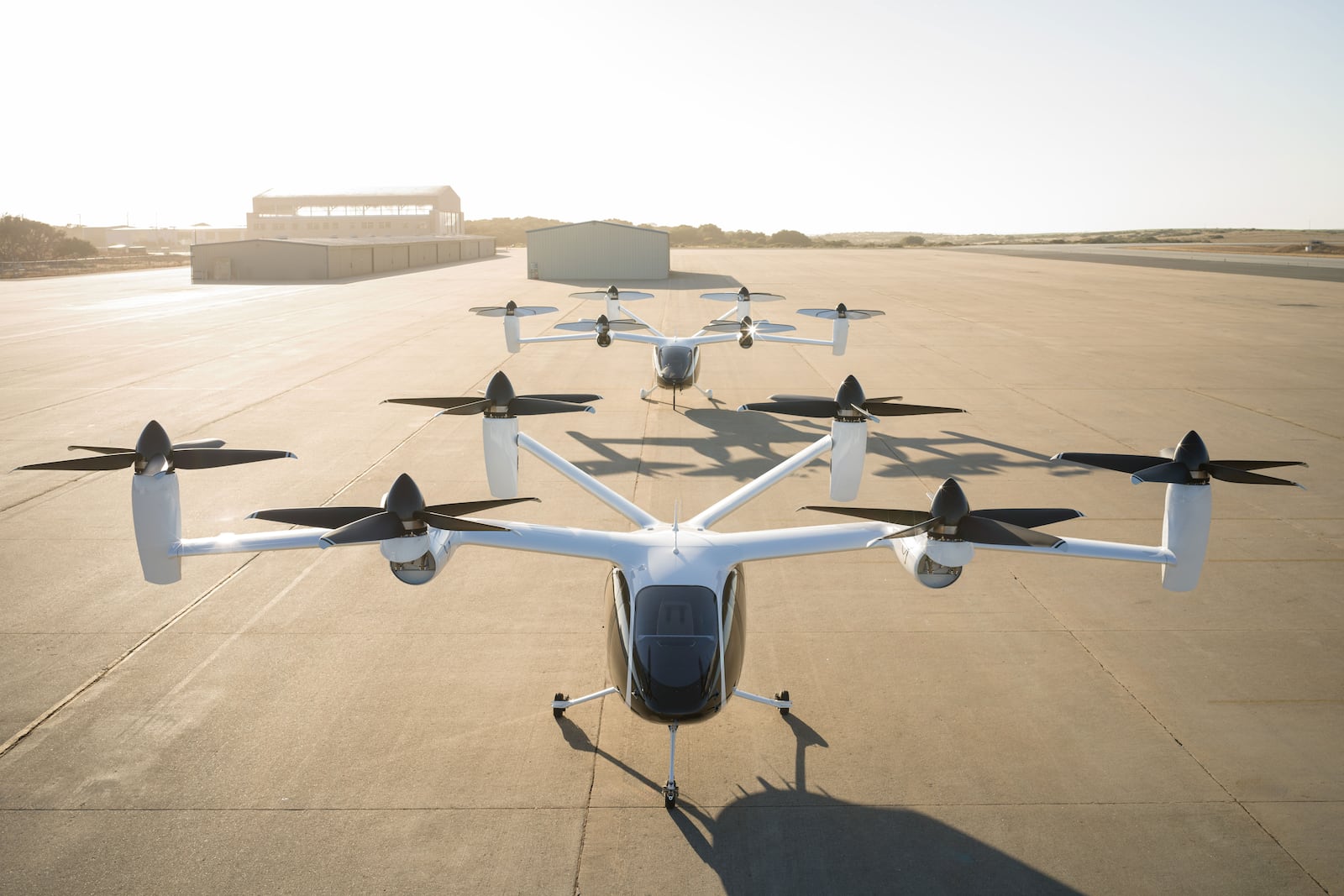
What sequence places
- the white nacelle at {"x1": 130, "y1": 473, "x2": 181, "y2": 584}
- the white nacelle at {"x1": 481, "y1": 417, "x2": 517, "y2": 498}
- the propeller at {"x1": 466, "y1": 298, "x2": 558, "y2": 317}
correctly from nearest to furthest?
the white nacelle at {"x1": 130, "y1": 473, "x2": 181, "y2": 584}, the white nacelle at {"x1": 481, "y1": 417, "x2": 517, "y2": 498}, the propeller at {"x1": 466, "y1": 298, "x2": 558, "y2": 317}

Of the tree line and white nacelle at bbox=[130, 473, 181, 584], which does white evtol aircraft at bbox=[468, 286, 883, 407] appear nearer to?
white nacelle at bbox=[130, 473, 181, 584]

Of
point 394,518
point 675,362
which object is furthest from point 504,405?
point 675,362

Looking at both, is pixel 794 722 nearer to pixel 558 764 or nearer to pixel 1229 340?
pixel 558 764

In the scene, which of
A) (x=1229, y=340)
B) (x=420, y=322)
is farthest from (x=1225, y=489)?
(x=420, y=322)

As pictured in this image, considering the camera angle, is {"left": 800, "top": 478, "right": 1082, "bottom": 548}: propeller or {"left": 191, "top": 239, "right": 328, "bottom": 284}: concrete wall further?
{"left": 191, "top": 239, "right": 328, "bottom": 284}: concrete wall

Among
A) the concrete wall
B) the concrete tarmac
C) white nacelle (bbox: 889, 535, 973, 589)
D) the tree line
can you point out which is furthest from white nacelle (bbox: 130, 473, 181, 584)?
the tree line

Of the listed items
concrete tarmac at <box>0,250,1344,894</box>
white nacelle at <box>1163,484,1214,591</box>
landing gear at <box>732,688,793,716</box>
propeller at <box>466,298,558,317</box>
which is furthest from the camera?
propeller at <box>466,298,558,317</box>

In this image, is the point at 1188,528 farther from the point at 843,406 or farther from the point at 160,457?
the point at 160,457
